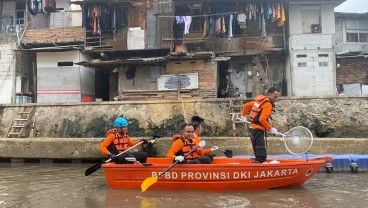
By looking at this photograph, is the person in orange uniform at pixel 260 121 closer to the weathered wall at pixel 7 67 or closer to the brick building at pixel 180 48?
the brick building at pixel 180 48

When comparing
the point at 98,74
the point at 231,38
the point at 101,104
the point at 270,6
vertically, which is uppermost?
the point at 270,6

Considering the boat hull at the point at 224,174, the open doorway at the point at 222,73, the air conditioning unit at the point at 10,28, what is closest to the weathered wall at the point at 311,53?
the open doorway at the point at 222,73

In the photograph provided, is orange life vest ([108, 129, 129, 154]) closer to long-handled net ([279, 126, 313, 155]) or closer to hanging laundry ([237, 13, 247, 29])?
long-handled net ([279, 126, 313, 155])

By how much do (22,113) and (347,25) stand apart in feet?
62.8

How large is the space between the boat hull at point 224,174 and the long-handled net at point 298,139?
386 mm

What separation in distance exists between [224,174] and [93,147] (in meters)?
7.01

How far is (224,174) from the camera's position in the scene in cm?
784

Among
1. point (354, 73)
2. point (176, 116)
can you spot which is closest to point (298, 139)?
point (176, 116)

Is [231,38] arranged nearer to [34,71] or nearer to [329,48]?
[329,48]

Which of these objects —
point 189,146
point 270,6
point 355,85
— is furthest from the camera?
point 355,85

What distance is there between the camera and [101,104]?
16.3 metres

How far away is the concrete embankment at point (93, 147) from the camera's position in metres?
11.9

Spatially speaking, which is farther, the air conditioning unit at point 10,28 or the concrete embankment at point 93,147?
the air conditioning unit at point 10,28

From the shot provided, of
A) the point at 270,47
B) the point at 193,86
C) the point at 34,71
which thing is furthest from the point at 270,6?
the point at 34,71
